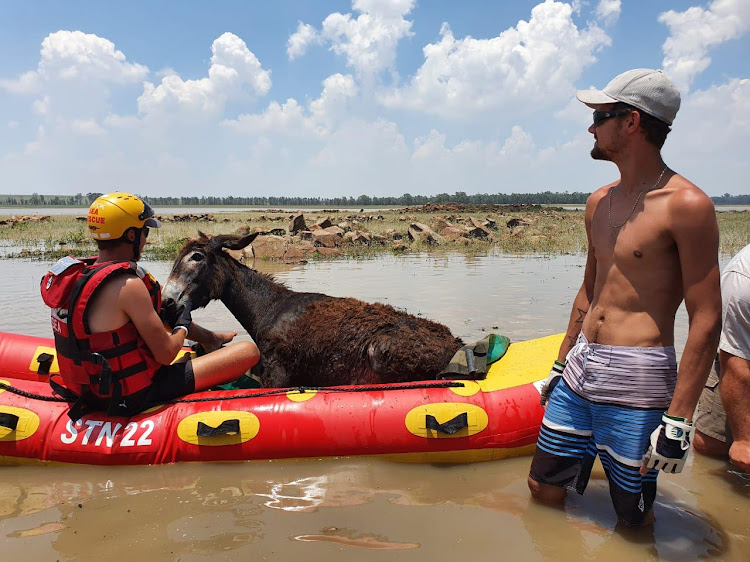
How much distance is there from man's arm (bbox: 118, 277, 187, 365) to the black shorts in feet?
1.62

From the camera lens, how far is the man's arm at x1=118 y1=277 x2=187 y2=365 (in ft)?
14.0

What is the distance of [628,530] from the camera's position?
3.58 meters

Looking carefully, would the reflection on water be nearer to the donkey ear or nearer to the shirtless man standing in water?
the shirtless man standing in water

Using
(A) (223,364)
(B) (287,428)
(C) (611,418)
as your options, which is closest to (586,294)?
(C) (611,418)

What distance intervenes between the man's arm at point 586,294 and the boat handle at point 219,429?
2.71 metres

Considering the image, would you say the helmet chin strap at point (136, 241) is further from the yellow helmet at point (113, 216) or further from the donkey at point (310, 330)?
the donkey at point (310, 330)

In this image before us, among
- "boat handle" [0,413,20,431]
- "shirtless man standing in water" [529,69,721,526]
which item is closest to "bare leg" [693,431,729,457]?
"shirtless man standing in water" [529,69,721,526]

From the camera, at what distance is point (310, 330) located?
5.88 meters

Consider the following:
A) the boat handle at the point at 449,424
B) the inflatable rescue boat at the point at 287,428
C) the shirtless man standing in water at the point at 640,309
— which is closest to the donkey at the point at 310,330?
the inflatable rescue boat at the point at 287,428

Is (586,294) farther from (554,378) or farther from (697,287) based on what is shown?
(697,287)

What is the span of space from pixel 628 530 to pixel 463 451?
4.82ft

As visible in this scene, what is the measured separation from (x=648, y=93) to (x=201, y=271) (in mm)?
4594

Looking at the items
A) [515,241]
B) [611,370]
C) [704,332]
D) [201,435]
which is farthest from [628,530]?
[515,241]

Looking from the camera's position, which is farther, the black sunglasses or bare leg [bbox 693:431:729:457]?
bare leg [bbox 693:431:729:457]
